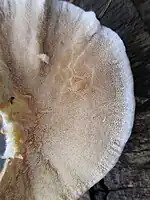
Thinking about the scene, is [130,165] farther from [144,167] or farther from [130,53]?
[130,53]

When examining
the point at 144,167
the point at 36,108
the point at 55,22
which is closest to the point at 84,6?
the point at 55,22

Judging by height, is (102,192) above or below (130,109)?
below


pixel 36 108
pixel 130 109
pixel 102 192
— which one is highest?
pixel 130 109

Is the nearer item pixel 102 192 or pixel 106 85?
pixel 106 85
